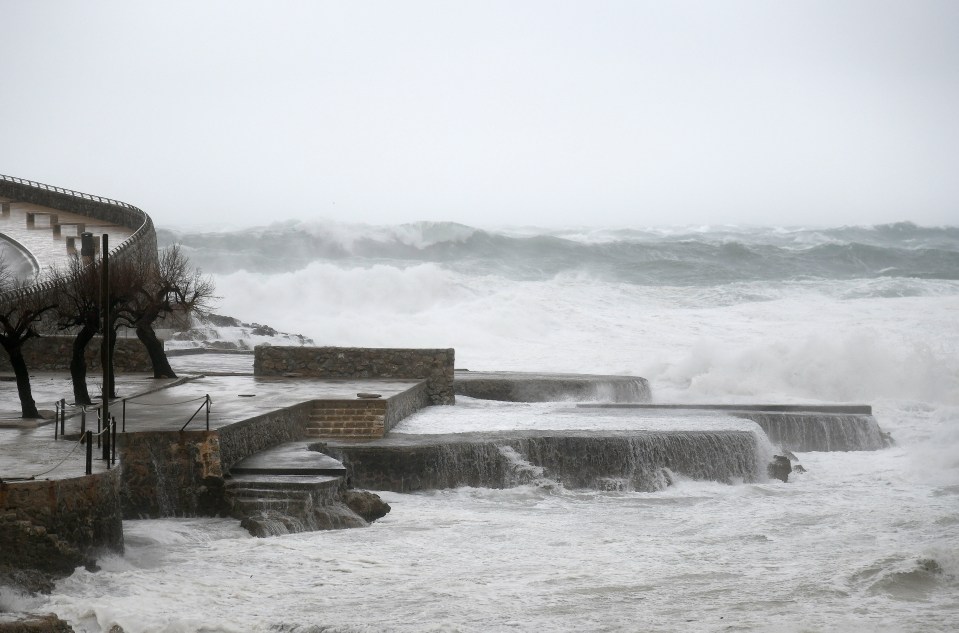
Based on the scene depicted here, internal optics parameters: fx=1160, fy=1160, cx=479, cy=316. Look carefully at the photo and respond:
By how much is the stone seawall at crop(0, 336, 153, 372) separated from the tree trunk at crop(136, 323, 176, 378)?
1.44m

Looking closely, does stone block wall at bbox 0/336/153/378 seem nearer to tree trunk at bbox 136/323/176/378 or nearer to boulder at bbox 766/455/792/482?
tree trunk at bbox 136/323/176/378

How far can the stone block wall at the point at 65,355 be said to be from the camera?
2020cm

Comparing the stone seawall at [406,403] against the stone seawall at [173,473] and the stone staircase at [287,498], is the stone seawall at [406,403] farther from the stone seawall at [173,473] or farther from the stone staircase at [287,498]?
the stone seawall at [173,473]

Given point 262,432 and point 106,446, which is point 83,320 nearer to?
point 262,432

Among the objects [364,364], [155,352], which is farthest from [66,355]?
[364,364]

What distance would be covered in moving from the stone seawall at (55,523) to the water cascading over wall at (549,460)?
4.56 metres

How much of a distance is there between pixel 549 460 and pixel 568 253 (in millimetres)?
45313

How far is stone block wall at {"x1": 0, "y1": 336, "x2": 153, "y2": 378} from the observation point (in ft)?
66.3

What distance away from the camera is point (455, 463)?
46.4 ft

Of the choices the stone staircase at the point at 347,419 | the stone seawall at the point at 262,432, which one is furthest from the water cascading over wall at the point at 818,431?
the stone seawall at the point at 262,432

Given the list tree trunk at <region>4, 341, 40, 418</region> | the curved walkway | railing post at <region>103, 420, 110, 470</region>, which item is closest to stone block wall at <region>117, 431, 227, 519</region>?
railing post at <region>103, 420, 110, 470</region>

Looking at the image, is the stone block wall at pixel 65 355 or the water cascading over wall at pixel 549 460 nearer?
the water cascading over wall at pixel 549 460

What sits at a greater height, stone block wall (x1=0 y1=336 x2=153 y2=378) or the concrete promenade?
stone block wall (x1=0 y1=336 x2=153 y2=378)

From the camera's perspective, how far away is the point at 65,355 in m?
20.4
